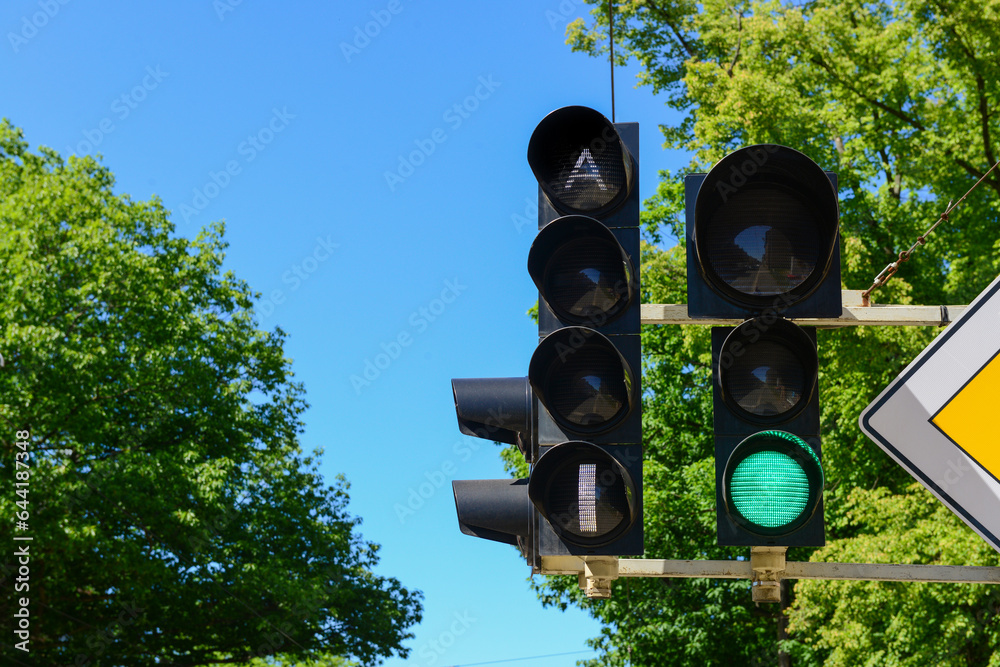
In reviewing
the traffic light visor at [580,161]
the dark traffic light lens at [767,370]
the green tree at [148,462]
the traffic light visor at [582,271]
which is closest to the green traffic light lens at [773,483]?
the dark traffic light lens at [767,370]

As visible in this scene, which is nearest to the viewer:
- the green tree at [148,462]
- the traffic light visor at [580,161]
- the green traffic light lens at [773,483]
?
the green traffic light lens at [773,483]

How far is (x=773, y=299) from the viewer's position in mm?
3506

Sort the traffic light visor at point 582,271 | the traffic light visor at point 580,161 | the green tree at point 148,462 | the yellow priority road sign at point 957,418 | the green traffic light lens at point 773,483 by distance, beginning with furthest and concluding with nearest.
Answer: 1. the green tree at point 148,462
2. the traffic light visor at point 580,161
3. the traffic light visor at point 582,271
4. the green traffic light lens at point 773,483
5. the yellow priority road sign at point 957,418

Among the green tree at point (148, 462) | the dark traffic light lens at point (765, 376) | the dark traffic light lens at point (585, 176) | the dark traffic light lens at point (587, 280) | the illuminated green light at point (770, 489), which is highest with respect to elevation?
the green tree at point (148, 462)

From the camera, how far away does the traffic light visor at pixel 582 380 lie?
348cm

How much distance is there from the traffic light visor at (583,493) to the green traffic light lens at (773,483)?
1.21 ft

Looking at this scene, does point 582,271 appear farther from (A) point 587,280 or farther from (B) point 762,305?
(B) point 762,305

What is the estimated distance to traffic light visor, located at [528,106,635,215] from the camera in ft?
12.2

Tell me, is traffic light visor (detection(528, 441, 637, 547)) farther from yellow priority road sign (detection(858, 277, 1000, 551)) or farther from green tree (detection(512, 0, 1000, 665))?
green tree (detection(512, 0, 1000, 665))

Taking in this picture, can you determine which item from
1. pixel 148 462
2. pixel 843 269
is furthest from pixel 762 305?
pixel 148 462

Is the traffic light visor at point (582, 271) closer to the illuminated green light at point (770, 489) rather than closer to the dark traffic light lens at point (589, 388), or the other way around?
the dark traffic light lens at point (589, 388)

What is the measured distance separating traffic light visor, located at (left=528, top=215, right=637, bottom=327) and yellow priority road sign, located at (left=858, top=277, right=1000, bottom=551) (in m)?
0.98

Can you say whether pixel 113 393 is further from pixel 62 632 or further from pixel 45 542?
pixel 62 632

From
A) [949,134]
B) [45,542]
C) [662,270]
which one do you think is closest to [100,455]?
[45,542]
